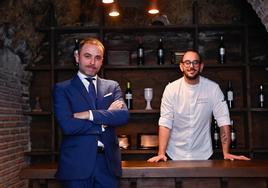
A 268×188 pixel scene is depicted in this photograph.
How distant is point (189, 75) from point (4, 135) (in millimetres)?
1740

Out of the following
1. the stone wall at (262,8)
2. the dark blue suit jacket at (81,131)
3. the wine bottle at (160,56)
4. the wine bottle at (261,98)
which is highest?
the stone wall at (262,8)

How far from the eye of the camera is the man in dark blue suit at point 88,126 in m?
2.17

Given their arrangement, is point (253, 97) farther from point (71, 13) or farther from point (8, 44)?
point (8, 44)

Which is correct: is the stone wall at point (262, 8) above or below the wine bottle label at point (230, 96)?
above

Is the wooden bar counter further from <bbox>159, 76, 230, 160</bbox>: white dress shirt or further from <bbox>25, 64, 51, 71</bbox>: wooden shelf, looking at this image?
<bbox>25, 64, 51, 71</bbox>: wooden shelf

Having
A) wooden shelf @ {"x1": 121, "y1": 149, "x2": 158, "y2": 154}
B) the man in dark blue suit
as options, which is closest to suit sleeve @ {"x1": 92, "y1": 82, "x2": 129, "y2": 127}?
the man in dark blue suit

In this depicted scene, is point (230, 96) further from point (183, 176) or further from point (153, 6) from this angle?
point (183, 176)

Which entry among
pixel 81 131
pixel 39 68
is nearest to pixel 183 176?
pixel 81 131

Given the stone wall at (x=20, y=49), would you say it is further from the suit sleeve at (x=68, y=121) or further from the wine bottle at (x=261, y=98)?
the suit sleeve at (x=68, y=121)

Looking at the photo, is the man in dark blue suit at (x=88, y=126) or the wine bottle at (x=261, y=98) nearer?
the man in dark blue suit at (x=88, y=126)

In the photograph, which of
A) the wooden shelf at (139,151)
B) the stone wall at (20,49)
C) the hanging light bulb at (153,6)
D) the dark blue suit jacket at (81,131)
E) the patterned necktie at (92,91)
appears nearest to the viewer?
the dark blue suit jacket at (81,131)

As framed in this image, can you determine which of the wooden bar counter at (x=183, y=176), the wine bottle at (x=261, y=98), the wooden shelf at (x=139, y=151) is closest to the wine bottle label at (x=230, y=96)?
the wine bottle at (x=261, y=98)

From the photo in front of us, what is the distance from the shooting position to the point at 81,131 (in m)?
2.20

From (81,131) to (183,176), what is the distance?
72cm
